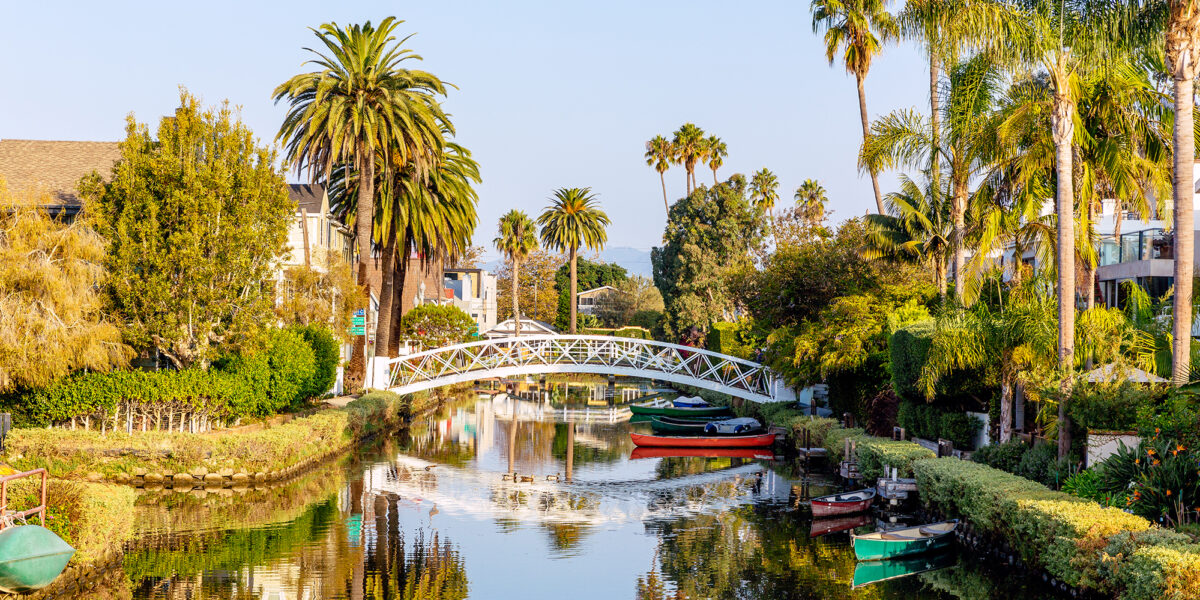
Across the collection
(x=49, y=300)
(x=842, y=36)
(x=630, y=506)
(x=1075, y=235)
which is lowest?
(x=630, y=506)

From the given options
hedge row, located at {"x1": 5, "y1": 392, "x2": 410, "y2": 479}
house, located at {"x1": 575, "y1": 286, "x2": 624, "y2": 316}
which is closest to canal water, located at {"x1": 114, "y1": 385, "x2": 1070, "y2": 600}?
hedge row, located at {"x1": 5, "y1": 392, "x2": 410, "y2": 479}

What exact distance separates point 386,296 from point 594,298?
3212 inches

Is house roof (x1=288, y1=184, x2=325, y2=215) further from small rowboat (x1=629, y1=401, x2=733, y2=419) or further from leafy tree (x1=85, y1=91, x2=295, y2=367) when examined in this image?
small rowboat (x1=629, y1=401, x2=733, y2=419)

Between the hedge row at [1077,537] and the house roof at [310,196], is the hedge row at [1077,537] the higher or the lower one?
the lower one

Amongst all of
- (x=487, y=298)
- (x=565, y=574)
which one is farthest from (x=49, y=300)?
(x=487, y=298)

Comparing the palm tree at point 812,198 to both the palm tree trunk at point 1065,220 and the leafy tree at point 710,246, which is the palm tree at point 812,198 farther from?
the palm tree trunk at point 1065,220

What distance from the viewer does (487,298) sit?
120188mm

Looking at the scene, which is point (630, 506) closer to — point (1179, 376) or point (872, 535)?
point (872, 535)

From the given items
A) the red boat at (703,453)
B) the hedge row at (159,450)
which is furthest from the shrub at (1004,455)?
the hedge row at (159,450)

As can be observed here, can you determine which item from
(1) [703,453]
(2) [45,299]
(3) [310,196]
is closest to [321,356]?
(3) [310,196]

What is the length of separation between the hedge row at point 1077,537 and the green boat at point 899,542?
0.96 metres

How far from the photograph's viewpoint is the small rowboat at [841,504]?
30.3 m

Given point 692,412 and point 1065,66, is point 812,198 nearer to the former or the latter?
point 692,412

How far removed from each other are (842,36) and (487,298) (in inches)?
2975
